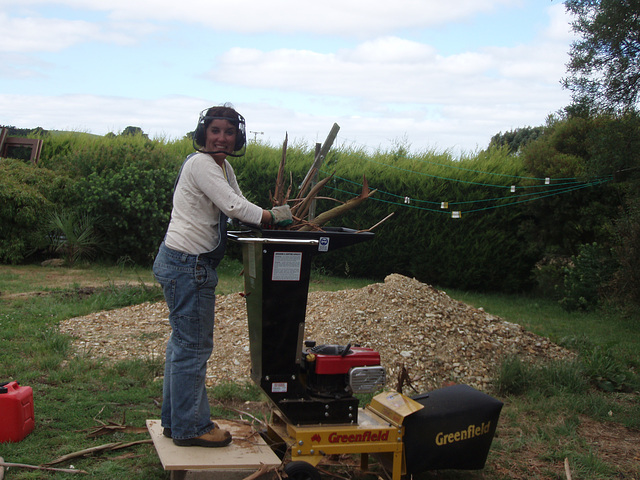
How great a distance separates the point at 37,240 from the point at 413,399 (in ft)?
31.9

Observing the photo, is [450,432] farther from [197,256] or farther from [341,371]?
[197,256]

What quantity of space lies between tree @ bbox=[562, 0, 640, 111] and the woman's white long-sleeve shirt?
15.9 feet

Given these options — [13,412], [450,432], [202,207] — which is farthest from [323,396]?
[13,412]

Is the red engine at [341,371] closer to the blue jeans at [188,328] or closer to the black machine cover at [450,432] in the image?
the black machine cover at [450,432]

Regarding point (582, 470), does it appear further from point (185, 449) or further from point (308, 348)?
point (185, 449)

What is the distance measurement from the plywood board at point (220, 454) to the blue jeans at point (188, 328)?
3.9 inches

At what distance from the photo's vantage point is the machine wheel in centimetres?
330

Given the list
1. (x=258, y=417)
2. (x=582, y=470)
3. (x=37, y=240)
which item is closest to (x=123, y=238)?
(x=37, y=240)

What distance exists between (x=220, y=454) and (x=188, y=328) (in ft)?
2.36

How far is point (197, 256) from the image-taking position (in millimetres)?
3396

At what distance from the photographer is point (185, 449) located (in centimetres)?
346

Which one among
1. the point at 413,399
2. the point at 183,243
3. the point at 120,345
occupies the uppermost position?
the point at 183,243

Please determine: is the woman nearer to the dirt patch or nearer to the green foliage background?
the dirt patch

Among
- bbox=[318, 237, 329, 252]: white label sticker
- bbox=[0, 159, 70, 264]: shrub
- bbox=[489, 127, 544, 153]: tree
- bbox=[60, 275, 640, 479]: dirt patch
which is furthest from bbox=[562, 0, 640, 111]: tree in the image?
bbox=[489, 127, 544, 153]: tree
